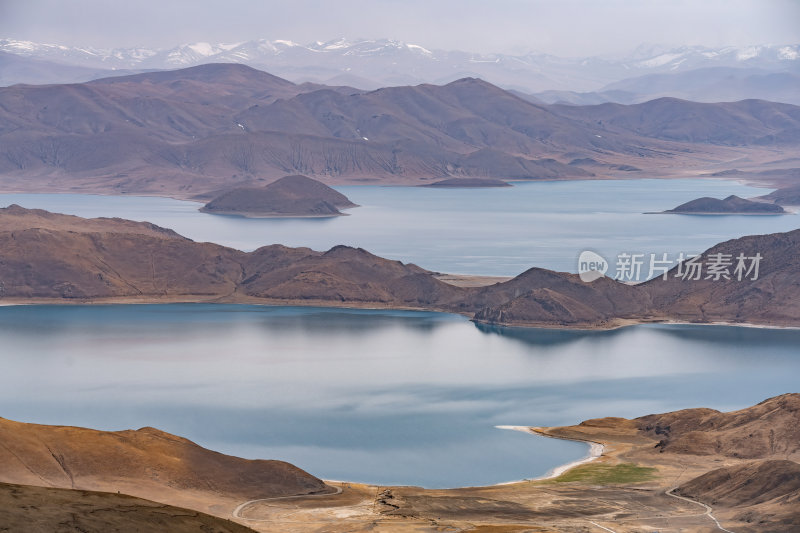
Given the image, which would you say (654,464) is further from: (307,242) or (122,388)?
(307,242)

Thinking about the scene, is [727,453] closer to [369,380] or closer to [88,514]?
[369,380]

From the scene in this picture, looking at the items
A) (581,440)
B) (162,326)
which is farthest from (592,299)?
(581,440)

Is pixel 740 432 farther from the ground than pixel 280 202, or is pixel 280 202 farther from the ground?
pixel 280 202

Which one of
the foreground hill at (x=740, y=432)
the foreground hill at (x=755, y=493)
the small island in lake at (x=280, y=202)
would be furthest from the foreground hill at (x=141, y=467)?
the small island in lake at (x=280, y=202)

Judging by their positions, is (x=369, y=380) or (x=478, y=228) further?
(x=478, y=228)

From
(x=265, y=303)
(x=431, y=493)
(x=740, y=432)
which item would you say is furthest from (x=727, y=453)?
(x=265, y=303)

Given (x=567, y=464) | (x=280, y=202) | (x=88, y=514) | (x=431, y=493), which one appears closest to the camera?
(x=88, y=514)
